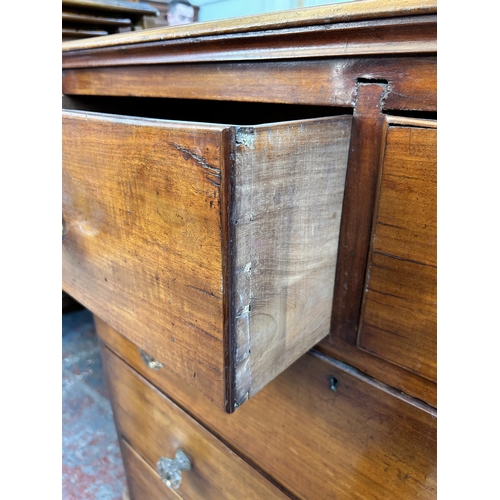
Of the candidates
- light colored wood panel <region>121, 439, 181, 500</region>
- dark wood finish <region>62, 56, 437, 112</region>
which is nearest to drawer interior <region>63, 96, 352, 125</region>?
dark wood finish <region>62, 56, 437, 112</region>

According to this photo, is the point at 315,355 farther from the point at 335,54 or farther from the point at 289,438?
the point at 335,54

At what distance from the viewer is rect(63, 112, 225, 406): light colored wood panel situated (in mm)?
267

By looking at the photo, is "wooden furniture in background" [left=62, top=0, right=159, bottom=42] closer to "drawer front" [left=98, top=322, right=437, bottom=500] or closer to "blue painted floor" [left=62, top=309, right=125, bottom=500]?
"drawer front" [left=98, top=322, right=437, bottom=500]

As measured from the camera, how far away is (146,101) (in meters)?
0.66

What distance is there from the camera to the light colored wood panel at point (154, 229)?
0.27 meters

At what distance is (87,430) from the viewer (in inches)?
44.6

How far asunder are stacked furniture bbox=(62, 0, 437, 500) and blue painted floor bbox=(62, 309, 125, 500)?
69 cm

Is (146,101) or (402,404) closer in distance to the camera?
(402,404)

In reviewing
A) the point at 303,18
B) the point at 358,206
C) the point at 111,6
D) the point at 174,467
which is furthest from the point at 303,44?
the point at 111,6

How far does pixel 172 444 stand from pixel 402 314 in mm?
461

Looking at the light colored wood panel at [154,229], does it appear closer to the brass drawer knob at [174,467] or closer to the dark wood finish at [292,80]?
the dark wood finish at [292,80]

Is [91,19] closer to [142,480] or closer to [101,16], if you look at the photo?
[101,16]

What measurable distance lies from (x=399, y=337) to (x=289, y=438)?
0.65 ft

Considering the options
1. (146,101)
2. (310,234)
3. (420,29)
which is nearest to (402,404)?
(310,234)
